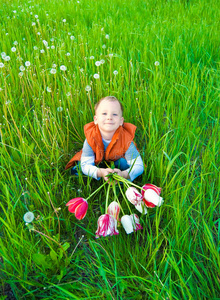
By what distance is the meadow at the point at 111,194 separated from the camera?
1067 mm

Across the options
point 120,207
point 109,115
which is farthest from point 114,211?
point 109,115

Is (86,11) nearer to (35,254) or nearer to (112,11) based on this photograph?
(112,11)

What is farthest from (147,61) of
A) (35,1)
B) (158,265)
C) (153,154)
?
(35,1)

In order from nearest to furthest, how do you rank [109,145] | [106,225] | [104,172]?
1. [106,225]
2. [104,172]
3. [109,145]

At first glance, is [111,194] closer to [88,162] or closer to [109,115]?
[88,162]

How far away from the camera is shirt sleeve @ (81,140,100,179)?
4.83 feet

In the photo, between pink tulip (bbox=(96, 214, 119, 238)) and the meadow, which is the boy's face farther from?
pink tulip (bbox=(96, 214, 119, 238))

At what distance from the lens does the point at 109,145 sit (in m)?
1.53

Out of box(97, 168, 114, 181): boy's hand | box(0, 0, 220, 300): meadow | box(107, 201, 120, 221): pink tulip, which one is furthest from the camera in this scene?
box(97, 168, 114, 181): boy's hand

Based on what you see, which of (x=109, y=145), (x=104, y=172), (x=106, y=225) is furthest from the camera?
(x=109, y=145)

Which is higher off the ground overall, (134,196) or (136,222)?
(134,196)

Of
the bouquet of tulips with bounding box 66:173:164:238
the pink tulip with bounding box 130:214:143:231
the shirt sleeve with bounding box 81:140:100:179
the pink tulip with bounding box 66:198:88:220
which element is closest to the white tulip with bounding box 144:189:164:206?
the bouquet of tulips with bounding box 66:173:164:238

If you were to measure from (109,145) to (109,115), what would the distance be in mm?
185

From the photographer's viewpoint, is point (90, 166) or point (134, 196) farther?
point (90, 166)
